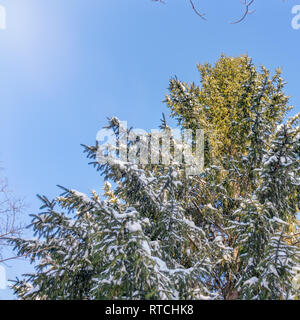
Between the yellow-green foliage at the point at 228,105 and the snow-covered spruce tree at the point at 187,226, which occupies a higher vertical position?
the yellow-green foliage at the point at 228,105

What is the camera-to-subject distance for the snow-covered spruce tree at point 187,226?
3.82 m

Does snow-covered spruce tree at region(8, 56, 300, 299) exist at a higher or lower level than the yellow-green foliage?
lower

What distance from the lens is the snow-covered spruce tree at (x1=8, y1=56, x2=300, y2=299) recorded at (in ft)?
12.5

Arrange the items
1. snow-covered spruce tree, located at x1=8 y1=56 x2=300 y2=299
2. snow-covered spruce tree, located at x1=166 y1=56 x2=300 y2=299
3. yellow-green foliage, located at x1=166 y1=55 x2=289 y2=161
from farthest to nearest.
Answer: yellow-green foliage, located at x1=166 y1=55 x2=289 y2=161 < snow-covered spruce tree, located at x1=166 y1=56 x2=300 y2=299 < snow-covered spruce tree, located at x1=8 y1=56 x2=300 y2=299

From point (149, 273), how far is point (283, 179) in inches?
124

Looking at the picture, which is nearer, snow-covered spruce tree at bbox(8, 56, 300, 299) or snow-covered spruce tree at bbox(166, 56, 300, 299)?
snow-covered spruce tree at bbox(8, 56, 300, 299)

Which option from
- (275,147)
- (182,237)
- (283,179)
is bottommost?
(182,237)

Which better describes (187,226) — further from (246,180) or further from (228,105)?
(228,105)

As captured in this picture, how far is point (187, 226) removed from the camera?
5.22m

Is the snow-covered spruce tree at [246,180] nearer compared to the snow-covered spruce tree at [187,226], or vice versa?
the snow-covered spruce tree at [187,226]

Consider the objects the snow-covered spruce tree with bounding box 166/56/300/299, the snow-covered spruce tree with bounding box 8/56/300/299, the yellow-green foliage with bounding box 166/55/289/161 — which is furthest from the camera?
the yellow-green foliage with bounding box 166/55/289/161
